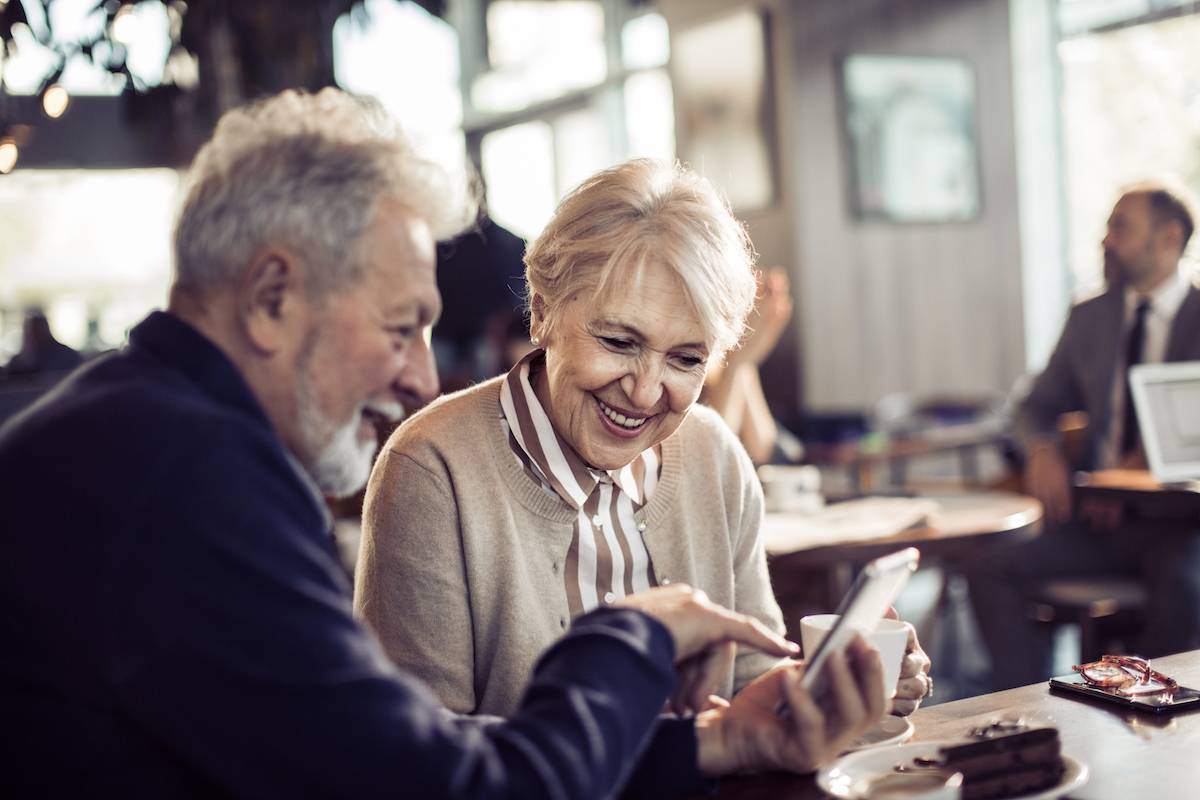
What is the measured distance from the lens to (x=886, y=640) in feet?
3.89

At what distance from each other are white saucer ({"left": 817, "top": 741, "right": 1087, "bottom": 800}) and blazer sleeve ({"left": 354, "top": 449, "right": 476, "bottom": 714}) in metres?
0.54

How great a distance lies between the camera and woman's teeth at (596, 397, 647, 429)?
164cm

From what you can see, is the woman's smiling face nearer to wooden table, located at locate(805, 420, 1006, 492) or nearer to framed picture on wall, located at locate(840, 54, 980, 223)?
wooden table, located at locate(805, 420, 1006, 492)

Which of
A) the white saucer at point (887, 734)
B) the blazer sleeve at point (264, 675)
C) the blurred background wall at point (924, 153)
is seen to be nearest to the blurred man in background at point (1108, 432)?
the blurred background wall at point (924, 153)

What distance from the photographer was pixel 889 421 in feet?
19.9

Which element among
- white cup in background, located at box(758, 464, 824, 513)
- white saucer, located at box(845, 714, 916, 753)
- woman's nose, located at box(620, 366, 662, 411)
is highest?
woman's nose, located at box(620, 366, 662, 411)

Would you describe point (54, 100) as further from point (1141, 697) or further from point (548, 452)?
point (1141, 697)

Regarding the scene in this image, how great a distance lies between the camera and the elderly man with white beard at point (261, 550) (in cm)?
81

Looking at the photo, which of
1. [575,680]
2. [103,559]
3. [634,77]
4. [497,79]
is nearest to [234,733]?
[103,559]

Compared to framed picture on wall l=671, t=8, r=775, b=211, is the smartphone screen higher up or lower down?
lower down

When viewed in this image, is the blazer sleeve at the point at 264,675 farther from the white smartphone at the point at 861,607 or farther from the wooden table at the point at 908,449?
the wooden table at the point at 908,449

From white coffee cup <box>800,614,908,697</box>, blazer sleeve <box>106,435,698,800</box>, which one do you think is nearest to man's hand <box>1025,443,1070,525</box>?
white coffee cup <box>800,614,908,697</box>

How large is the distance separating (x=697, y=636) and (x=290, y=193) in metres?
0.48

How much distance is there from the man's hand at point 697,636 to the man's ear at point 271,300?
1.14ft
